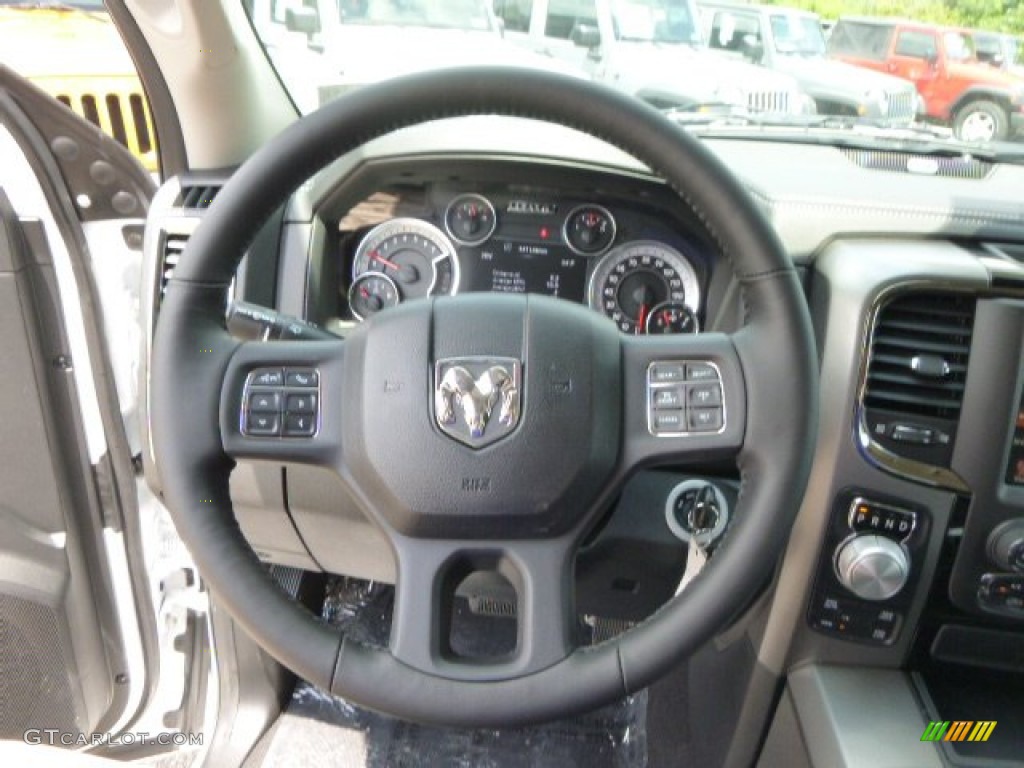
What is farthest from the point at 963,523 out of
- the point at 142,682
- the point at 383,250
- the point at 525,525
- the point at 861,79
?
the point at 142,682

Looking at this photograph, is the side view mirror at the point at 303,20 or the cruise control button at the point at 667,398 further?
the side view mirror at the point at 303,20

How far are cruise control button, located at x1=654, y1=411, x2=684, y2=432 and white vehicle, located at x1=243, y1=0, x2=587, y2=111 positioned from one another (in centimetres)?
78

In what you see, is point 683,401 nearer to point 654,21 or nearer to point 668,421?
point 668,421

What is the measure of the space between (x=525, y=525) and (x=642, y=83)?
0.97m

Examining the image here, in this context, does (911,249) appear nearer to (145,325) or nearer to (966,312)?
(966,312)

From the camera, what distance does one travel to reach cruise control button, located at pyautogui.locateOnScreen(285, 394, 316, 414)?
1062 millimetres

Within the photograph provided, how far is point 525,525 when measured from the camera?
1.03 m

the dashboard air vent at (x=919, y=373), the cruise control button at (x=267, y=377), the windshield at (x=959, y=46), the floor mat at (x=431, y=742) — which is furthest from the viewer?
the floor mat at (x=431, y=742)

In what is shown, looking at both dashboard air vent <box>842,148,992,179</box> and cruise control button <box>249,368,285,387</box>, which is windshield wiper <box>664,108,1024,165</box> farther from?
cruise control button <box>249,368,285,387</box>

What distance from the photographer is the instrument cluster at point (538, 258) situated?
150cm

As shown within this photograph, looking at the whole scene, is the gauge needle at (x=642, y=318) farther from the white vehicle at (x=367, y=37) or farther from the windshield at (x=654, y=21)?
the windshield at (x=654, y=21)

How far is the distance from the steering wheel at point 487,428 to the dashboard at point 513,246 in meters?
0.42

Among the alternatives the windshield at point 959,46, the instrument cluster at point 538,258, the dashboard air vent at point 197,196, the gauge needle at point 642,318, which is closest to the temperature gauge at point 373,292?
the instrument cluster at point 538,258

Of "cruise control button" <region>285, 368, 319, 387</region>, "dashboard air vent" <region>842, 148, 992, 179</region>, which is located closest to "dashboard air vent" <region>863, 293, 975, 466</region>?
"dashboard air vent" <region>842, 148, 992, 179</region>
